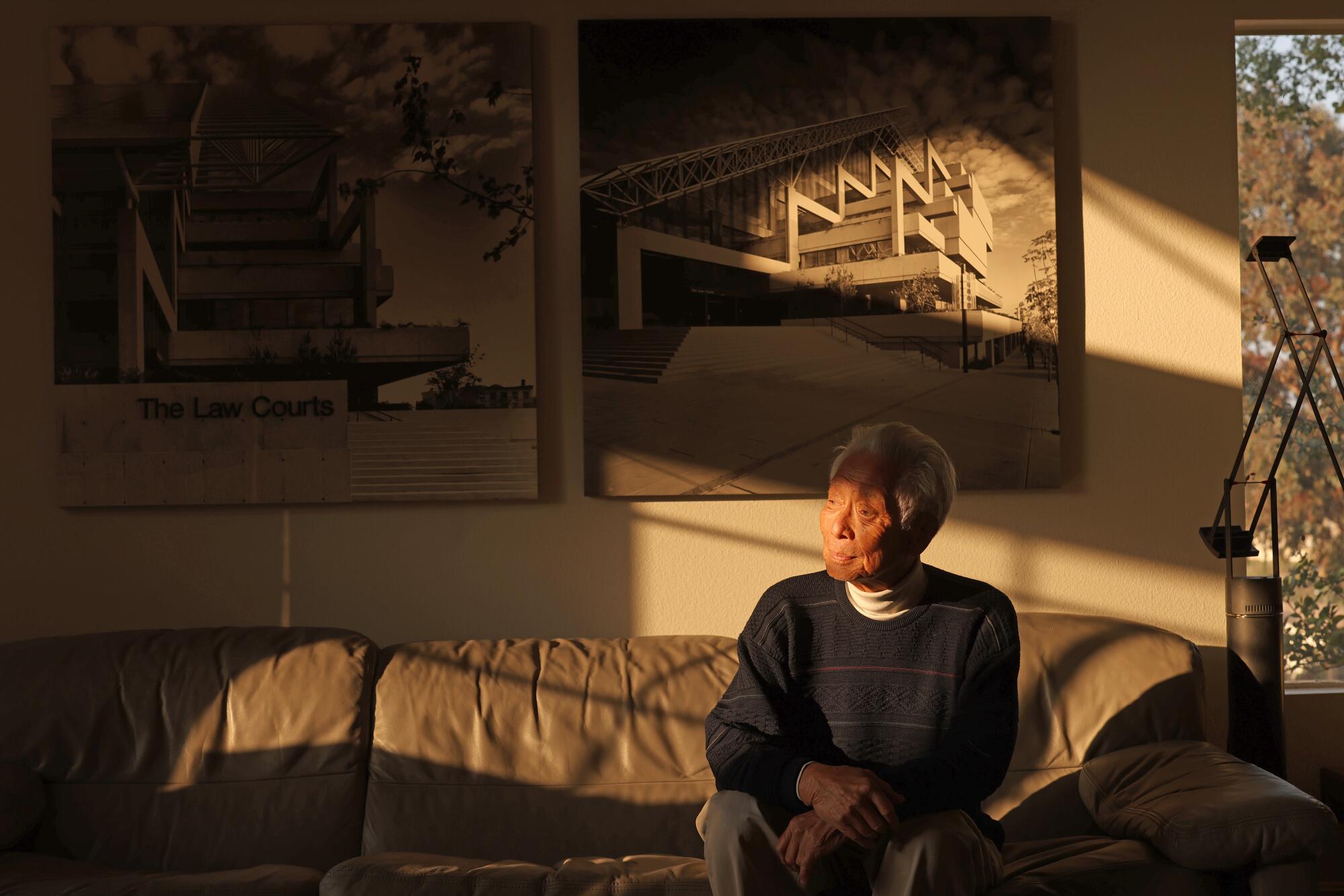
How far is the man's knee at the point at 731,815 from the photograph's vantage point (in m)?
1.83

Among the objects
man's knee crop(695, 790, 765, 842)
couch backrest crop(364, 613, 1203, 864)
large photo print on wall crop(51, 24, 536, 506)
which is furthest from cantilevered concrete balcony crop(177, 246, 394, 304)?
man's knee crop(695, 790, 765, 842)

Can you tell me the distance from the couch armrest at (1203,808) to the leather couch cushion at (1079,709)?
2.7 inches

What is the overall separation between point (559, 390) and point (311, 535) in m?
0.82

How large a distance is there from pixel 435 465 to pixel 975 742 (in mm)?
1762

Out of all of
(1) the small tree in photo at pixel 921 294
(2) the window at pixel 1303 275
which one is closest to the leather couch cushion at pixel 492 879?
(1) the small tree in photo at pixel 921 294

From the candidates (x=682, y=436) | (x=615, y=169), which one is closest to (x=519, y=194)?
(x=615, y=169)

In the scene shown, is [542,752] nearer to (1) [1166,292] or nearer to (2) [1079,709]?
(2) [1079,709]

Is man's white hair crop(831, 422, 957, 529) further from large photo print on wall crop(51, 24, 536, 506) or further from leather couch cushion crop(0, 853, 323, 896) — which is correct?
leather couch cushion crop(0, 853, 323, 896)

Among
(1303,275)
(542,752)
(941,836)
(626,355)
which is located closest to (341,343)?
(626,355)

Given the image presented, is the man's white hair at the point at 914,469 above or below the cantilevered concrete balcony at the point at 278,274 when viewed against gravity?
below

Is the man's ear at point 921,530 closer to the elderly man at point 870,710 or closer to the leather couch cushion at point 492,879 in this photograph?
the elderly man at point 870,710

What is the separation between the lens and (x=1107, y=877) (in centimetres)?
214

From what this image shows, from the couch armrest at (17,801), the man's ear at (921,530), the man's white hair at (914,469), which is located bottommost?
the couch armrest at (17,801)

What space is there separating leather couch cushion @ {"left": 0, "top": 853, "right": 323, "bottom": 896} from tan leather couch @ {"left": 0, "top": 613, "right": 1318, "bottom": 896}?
0.09 m
